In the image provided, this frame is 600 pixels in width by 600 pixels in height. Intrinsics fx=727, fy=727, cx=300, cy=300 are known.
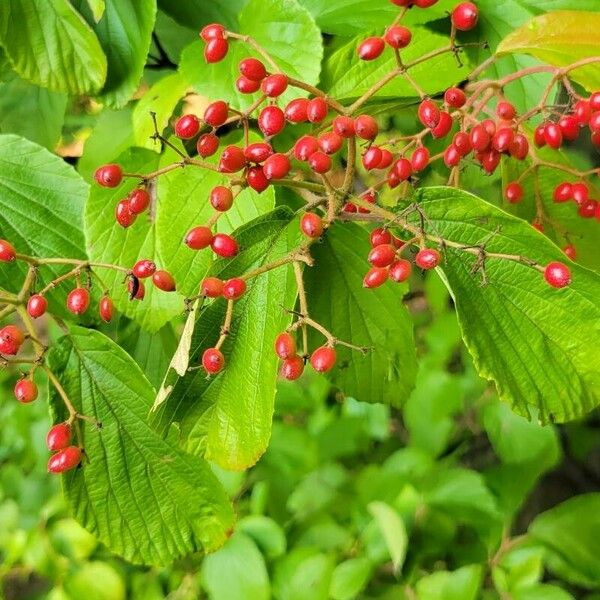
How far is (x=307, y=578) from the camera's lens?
3.44 feet

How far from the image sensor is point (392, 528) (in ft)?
3.36

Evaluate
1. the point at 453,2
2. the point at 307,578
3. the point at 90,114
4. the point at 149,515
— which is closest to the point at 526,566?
the point at 307,578

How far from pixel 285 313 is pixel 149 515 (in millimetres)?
227

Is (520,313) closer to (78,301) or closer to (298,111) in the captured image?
(298,111)

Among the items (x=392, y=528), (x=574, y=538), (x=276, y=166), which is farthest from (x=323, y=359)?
(x=574, y=538)

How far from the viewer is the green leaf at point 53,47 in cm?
59

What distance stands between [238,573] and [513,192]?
2.52ft

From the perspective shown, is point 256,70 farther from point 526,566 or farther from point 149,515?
point 526,566

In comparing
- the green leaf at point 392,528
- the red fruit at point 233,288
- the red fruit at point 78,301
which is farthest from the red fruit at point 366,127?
the green leaf at point 392,528

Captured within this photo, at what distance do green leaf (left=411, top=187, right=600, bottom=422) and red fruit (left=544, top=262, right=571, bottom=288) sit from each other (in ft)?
0.06

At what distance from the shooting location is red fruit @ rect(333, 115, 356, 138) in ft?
1.33

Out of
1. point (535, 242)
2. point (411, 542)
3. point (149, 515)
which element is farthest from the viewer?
point (411, 542)

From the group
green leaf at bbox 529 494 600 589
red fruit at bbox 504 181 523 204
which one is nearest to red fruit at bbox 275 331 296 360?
red fruit at bbox 504 181 523 204

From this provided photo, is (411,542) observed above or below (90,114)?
below
